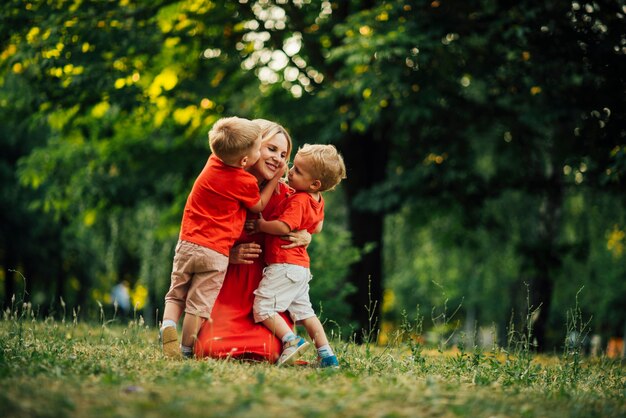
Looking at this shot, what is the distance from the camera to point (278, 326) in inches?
202

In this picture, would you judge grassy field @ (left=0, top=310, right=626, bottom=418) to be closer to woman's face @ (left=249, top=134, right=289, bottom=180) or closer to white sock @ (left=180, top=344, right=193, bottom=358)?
white sock @ (left=180, top=344, right=193, bottom=358)

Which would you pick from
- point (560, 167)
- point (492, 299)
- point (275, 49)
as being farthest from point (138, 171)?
point (492, 299)

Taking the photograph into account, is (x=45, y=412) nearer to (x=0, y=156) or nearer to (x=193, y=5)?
(x=193, y=5)

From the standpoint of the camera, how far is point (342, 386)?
4.09 metres

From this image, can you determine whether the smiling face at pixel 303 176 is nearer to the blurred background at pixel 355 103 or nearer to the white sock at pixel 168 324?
the white sock at pixel 168 324

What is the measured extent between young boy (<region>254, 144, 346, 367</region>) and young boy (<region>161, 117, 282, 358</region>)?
26 cm

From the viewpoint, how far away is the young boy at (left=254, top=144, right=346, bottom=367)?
5.08 m

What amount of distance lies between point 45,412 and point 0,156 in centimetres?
1712

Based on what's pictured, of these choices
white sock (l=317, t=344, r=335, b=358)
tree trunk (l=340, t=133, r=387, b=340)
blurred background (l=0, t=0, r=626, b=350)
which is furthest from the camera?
tree trunk (l=340, t=133, r=387, b=340)

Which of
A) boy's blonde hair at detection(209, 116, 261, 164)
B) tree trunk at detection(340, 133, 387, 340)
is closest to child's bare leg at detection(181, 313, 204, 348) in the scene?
boy's blonde hair at detection(209, 116, 261, 164)

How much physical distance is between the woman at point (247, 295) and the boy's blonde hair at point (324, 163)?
0.23 metres

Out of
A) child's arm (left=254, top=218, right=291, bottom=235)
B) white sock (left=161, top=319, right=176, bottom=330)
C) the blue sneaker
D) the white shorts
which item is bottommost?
the blue sneaker

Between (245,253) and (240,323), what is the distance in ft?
1.70

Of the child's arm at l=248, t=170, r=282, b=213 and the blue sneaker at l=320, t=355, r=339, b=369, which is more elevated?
the child's arm at l=248, t=170, r=282, b=213
